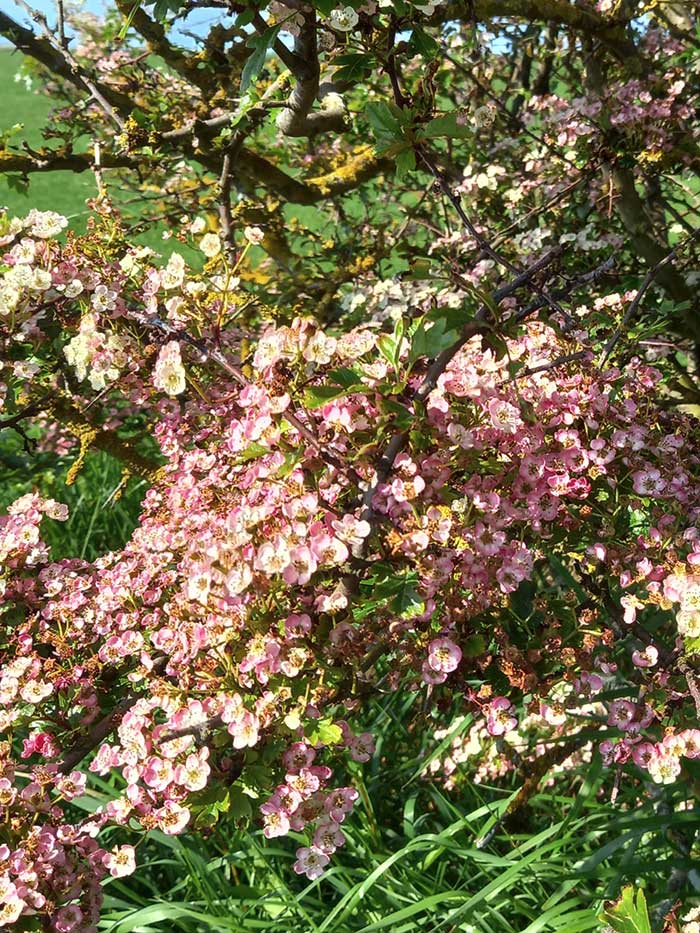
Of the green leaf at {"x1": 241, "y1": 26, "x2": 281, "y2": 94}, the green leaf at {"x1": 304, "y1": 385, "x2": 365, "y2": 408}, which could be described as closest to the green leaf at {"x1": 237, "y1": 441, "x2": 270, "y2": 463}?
the green leaf at {"x1": 304, "y1": 385, "x2": 365, "y2": 408}

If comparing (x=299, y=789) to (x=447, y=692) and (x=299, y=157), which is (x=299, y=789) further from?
(x=299, y=157)

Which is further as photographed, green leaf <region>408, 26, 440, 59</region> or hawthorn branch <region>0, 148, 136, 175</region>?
hawthorn branch <region>0, 148, 136, 175</region>

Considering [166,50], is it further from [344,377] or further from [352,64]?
[344,377]

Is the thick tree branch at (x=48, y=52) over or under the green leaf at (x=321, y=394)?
over

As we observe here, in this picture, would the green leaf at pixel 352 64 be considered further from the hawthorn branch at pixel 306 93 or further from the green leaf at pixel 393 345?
the green leaf at pixel 393 345

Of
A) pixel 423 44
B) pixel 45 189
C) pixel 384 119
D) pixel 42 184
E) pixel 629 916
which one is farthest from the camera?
pixel 42 184

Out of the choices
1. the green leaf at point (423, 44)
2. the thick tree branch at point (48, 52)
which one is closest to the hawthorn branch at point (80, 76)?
the thick tree branch at point (48, 52)

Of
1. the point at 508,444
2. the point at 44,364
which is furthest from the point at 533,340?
the point at 44,364

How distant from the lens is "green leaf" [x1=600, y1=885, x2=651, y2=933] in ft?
3.82

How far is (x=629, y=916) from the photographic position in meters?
1.18

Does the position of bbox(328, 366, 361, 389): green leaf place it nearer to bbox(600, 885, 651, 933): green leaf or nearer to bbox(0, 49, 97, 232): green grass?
bbox(600, 885, 651, 933): green leaf

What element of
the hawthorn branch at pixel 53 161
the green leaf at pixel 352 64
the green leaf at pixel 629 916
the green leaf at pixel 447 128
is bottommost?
the green leaf at pixel 629 916

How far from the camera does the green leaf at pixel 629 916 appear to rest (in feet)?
3.82

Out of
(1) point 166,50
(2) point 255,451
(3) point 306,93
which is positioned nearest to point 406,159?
(2) point 255,451
